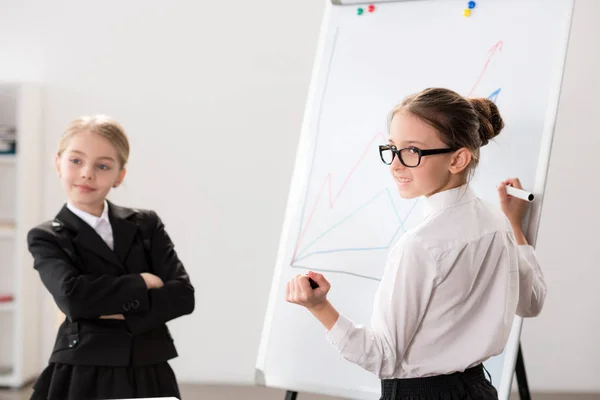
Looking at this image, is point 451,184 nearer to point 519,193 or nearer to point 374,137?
point 519,193

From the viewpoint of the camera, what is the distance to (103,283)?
2.03 metres

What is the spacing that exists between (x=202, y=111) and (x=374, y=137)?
214 cm

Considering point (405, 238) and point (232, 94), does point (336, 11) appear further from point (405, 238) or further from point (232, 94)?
point (232, 94)

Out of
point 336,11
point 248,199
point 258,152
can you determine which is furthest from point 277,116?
point 336,11

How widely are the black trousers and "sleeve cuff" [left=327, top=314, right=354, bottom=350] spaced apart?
0.20 m

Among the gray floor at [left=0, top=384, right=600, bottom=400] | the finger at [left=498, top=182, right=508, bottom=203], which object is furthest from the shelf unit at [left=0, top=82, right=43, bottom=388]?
the finger at [left=498, top=182, right=508, bottom=203]

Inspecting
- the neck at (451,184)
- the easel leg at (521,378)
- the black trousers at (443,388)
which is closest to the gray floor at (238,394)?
the easel leg at (521,378)

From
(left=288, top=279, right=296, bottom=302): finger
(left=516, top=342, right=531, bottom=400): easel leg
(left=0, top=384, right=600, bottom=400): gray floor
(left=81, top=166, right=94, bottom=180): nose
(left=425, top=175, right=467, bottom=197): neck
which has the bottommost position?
(left=0, top=384, right=600, bottom=400): gray floor

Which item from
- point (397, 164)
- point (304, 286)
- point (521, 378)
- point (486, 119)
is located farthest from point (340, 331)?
point (521, 378)

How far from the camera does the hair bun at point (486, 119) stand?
5.52ft

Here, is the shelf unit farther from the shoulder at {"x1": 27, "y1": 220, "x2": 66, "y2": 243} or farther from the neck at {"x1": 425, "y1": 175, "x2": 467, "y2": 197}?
the neck at {"x1": 425, "y1": 175, "x2": 467, "y2": 197}

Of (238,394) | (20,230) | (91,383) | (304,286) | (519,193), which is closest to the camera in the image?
(304,286)

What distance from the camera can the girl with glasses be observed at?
4.95ft

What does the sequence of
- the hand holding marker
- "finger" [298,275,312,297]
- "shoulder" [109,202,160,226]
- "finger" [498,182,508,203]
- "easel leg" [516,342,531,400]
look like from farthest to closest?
1. "easel leg" [516,342,531,400]
2. "shoulder" [109,202,160,226]
3. "finger" [498,182,508,203]
4. the hand holding marker
5. "finger" [298,275,312,297]
